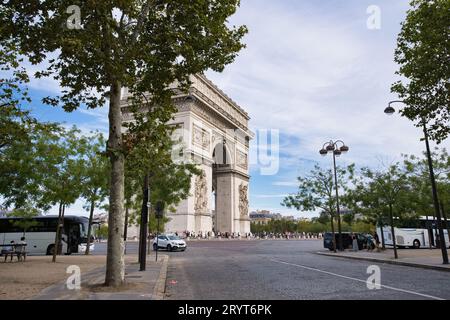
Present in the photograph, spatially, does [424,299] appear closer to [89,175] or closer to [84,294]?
[84,294]

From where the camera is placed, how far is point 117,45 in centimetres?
1062

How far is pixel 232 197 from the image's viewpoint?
245 feet

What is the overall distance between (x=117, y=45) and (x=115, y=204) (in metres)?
4.31

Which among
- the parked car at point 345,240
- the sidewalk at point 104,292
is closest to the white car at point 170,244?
the parked car at point 345,240

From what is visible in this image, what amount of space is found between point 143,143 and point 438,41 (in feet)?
A: 36.2

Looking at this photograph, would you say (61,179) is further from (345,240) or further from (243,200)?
(243,200)

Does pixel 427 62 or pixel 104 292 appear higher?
pixel 427 62

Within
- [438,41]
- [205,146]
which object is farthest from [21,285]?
[205,146]

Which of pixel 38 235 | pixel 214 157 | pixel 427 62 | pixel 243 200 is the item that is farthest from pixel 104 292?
pixel 243 200

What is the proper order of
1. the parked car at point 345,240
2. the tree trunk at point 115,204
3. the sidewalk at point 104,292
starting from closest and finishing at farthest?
the sidewalk at point 104,292 → the tree trunk at point 115,204 → the parked car at point 345,240

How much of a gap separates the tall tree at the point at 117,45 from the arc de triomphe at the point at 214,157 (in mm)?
43499

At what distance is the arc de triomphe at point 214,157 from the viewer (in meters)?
59.8

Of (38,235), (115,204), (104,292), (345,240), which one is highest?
(115,204)

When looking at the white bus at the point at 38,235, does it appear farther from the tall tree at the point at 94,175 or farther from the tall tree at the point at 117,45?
the tall tree at the point at 117,45
